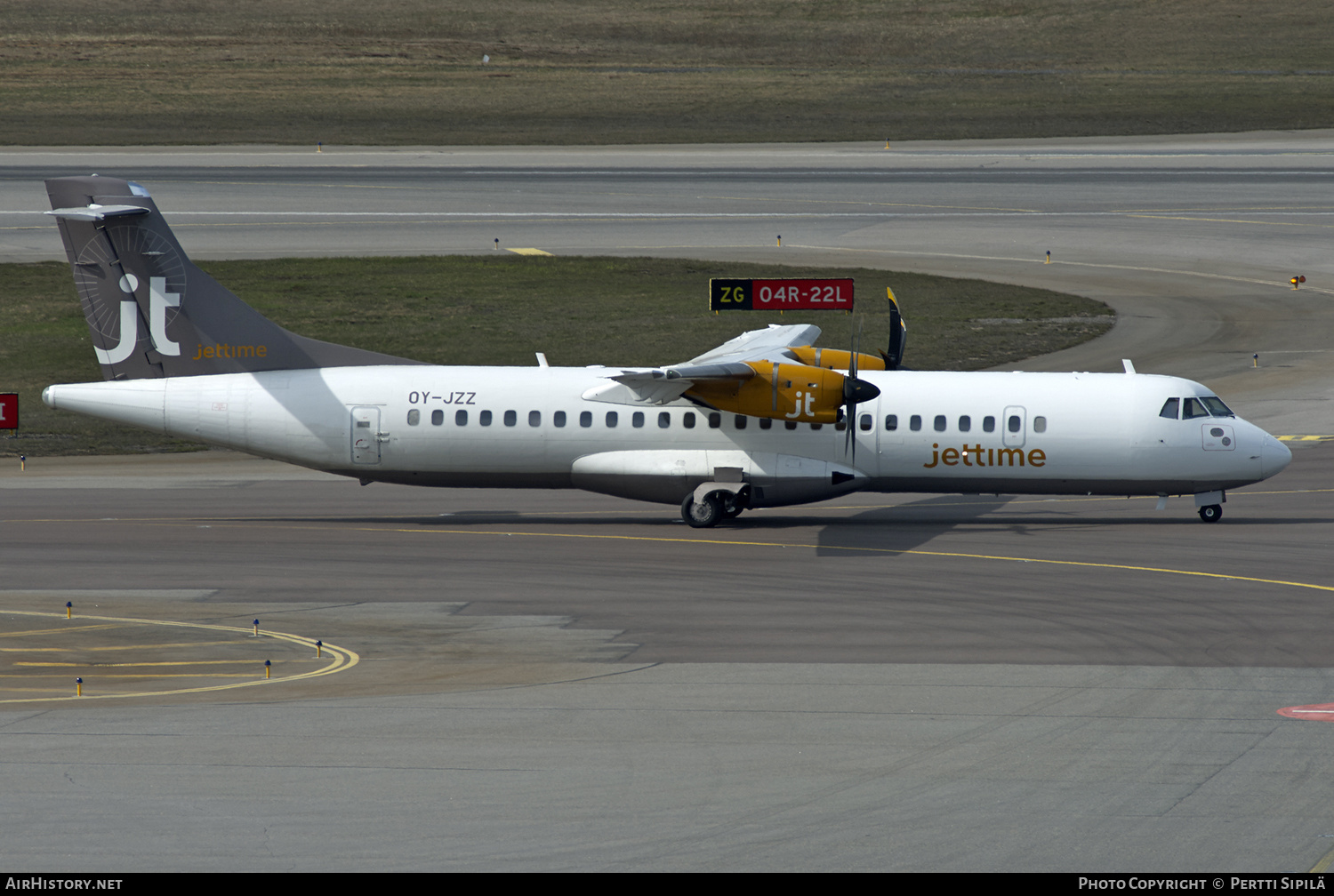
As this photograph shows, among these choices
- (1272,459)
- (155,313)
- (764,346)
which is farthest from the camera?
(764,346)

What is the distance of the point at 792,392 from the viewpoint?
1182 inches

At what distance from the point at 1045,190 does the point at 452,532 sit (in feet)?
170

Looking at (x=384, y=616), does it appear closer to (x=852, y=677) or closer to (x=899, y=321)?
(x=852, y=677)

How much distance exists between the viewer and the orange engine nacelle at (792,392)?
98.2 feet

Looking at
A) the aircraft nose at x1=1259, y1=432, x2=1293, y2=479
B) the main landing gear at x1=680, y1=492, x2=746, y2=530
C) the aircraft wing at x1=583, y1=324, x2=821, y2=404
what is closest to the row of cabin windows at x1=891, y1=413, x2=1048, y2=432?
the aircraft wing at x1=583, y1=324, x2=821, y2=404

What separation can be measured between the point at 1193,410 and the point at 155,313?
72.4 ft

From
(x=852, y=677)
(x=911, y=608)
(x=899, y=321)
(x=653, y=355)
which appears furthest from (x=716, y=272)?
(x=852, y=677)

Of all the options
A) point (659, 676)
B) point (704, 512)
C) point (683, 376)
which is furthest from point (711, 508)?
point (659, 676)

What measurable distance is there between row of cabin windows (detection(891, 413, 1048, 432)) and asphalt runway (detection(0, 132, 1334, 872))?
6.98 ft

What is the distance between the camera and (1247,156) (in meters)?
84.4

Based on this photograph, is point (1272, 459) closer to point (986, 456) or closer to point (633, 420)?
point (986, 456)

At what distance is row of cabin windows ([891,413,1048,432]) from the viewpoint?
31078 mm

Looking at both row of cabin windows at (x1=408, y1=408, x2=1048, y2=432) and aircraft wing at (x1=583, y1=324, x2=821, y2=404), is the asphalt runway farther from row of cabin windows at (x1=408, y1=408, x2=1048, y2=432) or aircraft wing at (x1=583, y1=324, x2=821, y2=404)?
aircraft wing at (x1=583, y1=324, x2=821, y2=404)

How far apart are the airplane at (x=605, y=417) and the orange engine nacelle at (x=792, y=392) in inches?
3.8
